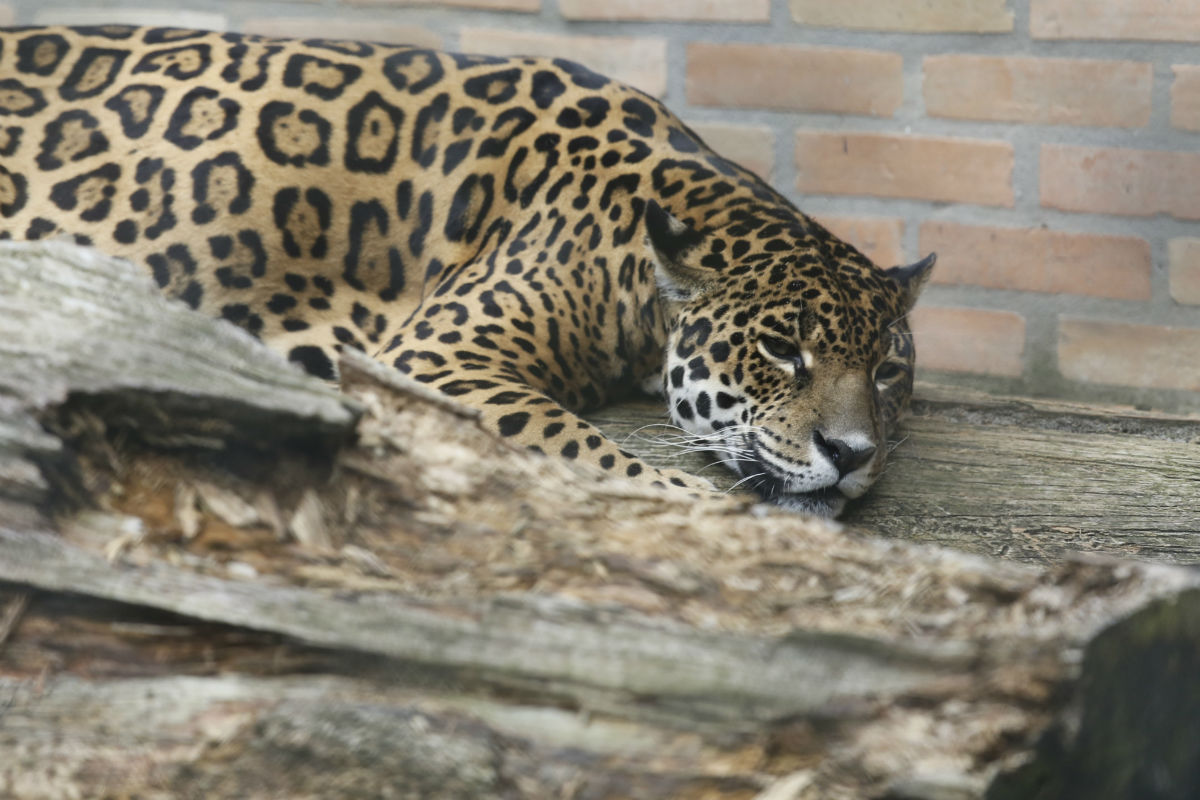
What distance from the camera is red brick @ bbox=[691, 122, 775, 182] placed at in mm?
3955

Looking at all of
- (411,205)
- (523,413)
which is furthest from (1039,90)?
(523,413)

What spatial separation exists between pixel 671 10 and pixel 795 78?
17.6 inches

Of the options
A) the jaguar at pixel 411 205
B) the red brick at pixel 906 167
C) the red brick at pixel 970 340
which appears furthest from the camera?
the red brick at pixel 970 340

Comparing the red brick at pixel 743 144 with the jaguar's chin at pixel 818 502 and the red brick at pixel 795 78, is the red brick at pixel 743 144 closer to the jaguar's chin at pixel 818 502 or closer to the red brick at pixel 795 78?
the red brick at pixel 795 78

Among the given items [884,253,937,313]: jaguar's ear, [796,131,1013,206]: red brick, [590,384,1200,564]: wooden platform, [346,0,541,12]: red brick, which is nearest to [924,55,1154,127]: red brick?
[796,131,1013,206]: red brick

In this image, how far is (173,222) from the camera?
340 cm

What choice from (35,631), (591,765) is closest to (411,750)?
(591,765)

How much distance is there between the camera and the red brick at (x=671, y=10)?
3.86 meters

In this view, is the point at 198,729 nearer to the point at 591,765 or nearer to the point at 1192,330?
the point at 591,765

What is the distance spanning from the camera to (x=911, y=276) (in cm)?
321

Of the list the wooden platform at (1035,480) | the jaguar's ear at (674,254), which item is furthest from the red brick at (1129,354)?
the jaguar's ear at (674,254)

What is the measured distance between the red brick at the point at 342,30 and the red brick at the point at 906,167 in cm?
129

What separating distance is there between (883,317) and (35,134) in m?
2.37

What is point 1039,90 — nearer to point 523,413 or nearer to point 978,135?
point 978,135
